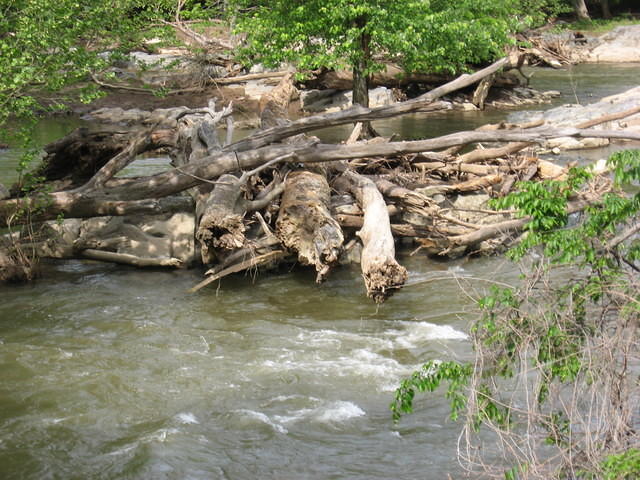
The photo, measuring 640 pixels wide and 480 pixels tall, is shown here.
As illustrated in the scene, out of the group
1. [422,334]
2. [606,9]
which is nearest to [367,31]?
[422,334]

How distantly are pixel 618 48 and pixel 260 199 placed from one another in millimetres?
29965

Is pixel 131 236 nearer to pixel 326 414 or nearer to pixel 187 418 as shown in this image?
pixel 187 418

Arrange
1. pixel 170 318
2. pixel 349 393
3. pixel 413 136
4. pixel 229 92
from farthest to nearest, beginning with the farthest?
1. pixel 229 92
2. pixel 413 136
3. pixel 170 318
4. pixel 349 393

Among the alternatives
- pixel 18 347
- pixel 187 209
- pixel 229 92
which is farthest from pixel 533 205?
pixel 229 92

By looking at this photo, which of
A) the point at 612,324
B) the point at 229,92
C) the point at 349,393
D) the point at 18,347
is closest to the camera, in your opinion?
the point at 612,324

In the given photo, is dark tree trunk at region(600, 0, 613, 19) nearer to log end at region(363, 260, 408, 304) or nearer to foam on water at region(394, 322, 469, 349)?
foam on water at region(394, 322, 469, 349)

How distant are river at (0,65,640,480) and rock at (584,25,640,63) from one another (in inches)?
1077

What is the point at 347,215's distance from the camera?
11359mm

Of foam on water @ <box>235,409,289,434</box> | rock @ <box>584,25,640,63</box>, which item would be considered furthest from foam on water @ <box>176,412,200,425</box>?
rock @ <box>584,25,640,63</box>

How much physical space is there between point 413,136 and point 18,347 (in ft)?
44.8

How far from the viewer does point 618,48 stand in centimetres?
3597

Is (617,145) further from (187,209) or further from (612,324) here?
(612,324)

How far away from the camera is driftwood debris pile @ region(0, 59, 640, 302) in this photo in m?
10.2

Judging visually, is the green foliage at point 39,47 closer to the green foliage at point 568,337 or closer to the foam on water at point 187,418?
the foam on water at point 187,418
